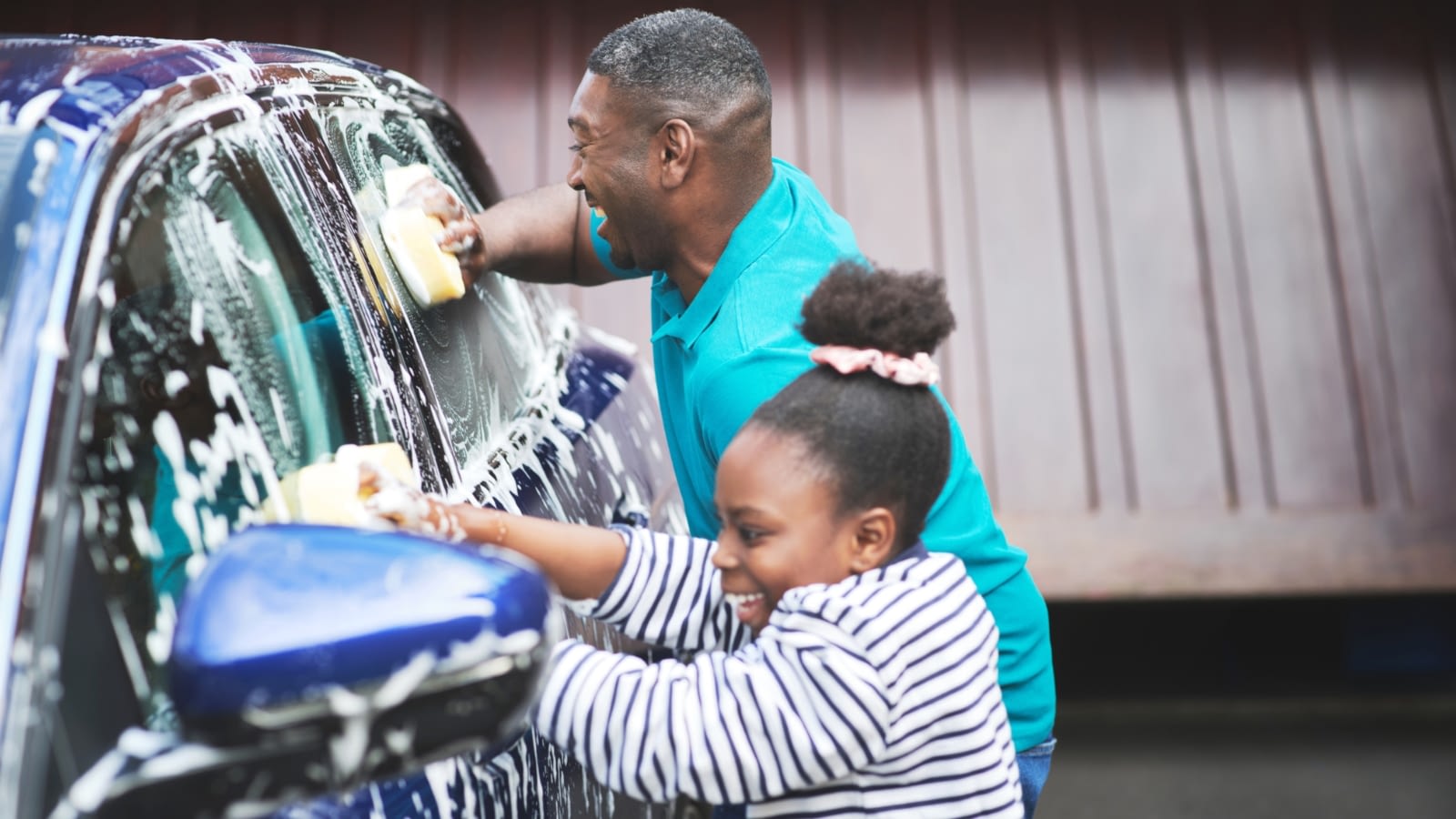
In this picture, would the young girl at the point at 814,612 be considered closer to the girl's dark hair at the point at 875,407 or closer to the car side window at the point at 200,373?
the girl's dark hair at the point at 875,407

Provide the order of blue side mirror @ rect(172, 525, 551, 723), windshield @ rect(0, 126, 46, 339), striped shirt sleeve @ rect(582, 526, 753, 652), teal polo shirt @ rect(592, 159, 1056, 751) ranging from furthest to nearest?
teal polo shirt @ rect(592, 159, 1056, 751) → striped shirt sleeve @ rect(582, 526, 753, 652) → windshield @ rect(0, 126, 46, 339) → blue side mirror @ rect(172, 525, 551, 723)

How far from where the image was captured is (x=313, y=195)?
148 centimetres

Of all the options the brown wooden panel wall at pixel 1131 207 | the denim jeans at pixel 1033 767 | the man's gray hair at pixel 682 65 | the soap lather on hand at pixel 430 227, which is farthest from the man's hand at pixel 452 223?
the brown wooden panel wall at pixel 1131 207

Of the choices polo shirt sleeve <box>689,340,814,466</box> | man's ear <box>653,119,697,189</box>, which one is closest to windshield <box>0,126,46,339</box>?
polo shirt sleeve <box>689,340,814,466</box>

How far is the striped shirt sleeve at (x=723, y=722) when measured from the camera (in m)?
1.27

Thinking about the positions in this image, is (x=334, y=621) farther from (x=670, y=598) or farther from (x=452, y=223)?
(x=452, y=223)

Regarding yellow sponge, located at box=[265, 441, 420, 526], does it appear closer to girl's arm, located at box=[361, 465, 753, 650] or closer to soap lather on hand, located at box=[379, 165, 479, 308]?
girl's arm, located at box=[361, 465, 753, 650]

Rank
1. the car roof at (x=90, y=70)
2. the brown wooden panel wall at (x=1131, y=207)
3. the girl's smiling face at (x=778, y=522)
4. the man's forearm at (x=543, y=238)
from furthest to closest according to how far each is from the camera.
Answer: the brown wooden panel wall at (x=1131, y=207) < the man's forearm at (x=543, y=238) < the girl's smiling face at (x=778, y=522) < the car roof at (x=90, y=70)

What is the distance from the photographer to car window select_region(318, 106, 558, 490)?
162cm

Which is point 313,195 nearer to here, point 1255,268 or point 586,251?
point 586,251

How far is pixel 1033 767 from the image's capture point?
1821 mm

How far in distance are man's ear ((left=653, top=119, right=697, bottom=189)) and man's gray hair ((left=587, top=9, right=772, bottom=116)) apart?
0.12 feet

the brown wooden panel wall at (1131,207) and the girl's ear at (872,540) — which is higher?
the brown wooden panel wall at (1131,207)

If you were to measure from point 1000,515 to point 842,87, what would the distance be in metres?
1.52
